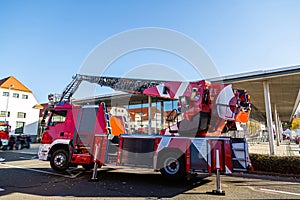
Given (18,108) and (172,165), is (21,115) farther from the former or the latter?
(172,165)

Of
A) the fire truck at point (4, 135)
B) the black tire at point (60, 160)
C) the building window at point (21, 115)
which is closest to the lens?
the black tire at point (60, 160)

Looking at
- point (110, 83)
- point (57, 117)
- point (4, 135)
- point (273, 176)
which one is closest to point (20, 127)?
point (4, 135)

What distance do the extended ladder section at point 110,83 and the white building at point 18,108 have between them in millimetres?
26266

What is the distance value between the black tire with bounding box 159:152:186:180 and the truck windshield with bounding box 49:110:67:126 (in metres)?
4.26

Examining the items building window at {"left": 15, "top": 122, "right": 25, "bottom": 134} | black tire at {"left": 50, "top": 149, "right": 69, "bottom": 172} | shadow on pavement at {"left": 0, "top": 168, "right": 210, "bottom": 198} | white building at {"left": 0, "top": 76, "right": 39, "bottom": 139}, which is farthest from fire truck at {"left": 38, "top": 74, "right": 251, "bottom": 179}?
building window at {"left": 15, "top": 122, "right": 25, "bottom": 134}

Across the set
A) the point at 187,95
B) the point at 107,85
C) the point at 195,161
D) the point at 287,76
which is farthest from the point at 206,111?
the point at 287,76

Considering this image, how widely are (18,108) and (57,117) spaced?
34.2 meters

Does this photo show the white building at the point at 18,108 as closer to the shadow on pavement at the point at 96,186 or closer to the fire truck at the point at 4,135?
the fire truck at the point at 4,135

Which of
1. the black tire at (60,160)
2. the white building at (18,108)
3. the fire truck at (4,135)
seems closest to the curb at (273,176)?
the black tire at (60,160)

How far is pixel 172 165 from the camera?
677cm

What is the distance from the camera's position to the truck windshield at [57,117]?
332 inches

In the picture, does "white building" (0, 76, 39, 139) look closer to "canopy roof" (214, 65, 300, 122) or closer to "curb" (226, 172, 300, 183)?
"canopy roof" (214, 65, 300, 122)

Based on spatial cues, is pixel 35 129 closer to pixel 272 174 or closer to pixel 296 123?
pixel 272 174

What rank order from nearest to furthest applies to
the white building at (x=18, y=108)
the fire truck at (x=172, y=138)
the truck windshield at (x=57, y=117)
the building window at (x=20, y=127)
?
the fire truck at (x=172, y=138), the truck windshield at (x=57, y=117), the white building at (x=18, y=108), the building window at (x=20, y=127)
